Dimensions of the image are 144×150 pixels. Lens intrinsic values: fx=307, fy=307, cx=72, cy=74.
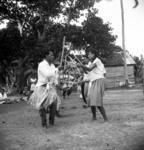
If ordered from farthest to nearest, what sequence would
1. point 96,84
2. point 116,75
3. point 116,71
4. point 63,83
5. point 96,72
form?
1. point 116,71
2. point 116,75
3. point 63,83
4. point 96,72
5. point 96,84

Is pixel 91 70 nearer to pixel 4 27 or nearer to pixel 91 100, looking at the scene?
pixel 91 100

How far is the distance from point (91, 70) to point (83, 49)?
92.8 feet

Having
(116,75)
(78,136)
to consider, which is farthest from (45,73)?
(116,75)

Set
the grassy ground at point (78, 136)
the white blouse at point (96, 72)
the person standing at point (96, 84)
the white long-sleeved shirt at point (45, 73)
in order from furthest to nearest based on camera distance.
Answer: the white blouse at point (96, 72) → the person standing at point (96, 84) → the white long-sleeved shirt at point (45, 73) → the grassy ground at point (78, 136)

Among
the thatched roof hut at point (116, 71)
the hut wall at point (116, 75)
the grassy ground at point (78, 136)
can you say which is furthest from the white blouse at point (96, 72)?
the thatched roof hut at point (116, 71)

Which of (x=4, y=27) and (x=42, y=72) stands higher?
(x=4, y=27)

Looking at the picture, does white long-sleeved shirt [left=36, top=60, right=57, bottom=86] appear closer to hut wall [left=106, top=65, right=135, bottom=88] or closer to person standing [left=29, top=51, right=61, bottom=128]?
person standing [left=29, top=51, right=61, bottom=128]

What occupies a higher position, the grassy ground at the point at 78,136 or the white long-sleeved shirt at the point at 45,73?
the white long-sleeved shirt at the point at 45,73

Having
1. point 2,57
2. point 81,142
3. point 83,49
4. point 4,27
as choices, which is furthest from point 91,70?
point 83,49

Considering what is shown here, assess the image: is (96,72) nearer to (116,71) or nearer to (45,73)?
(45,73)

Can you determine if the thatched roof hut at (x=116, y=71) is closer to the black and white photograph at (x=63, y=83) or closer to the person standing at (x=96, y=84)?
the black and white photograph at (x=63, y=83)

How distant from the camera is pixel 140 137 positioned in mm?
5504

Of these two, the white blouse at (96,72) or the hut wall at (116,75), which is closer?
the white blouse at (96,72)

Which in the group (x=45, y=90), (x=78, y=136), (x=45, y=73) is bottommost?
(x=78, y=136)
